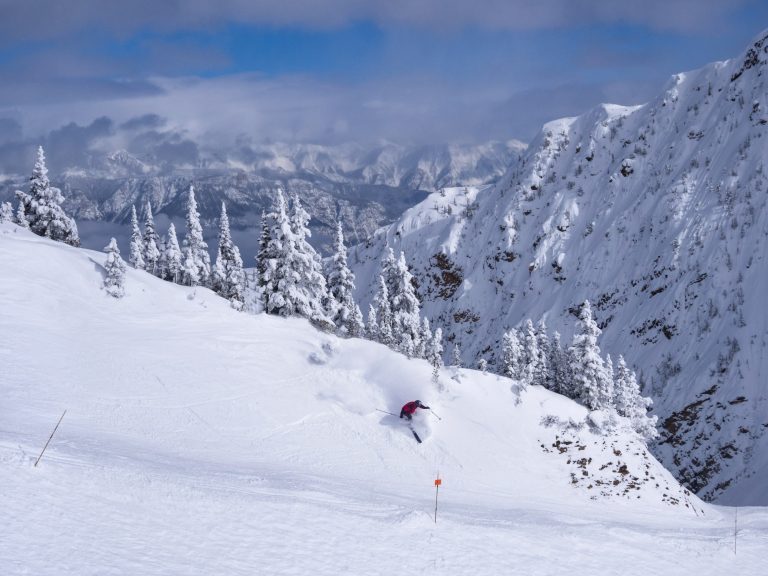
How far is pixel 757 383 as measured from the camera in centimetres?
3912

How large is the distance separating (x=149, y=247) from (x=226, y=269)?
9.98 m

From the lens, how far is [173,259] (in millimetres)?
51312

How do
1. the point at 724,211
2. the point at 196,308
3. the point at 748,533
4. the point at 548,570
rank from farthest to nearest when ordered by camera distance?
the point at 724,211
the point at 196,308
the point at 748,533
the point at 548,570

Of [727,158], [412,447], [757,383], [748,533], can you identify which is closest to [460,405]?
[412,447]

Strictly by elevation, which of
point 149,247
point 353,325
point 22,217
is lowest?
point 353,325

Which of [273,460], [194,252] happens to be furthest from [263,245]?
[273,460]

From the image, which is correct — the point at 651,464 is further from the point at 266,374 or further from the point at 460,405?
the point at 266,374

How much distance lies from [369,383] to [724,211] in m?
48.3

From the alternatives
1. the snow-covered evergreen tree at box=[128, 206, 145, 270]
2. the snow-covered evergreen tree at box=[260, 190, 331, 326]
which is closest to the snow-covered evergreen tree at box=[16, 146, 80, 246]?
the snow-covered evergreen tree at box=[128, 206, 145, 270]

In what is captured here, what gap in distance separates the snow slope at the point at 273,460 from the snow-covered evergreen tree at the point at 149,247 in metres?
25.2

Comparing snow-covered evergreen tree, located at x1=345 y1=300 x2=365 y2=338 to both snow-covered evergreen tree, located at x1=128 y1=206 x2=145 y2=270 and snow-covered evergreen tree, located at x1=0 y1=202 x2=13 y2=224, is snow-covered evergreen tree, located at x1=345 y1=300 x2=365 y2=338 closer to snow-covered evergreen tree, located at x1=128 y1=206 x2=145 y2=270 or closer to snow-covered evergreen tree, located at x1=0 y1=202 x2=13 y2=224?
snow-covered evergreen tree, located at x1=128 y1=206 x2=145 y2=270

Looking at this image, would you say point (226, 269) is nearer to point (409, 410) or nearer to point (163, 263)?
point (163, 263)

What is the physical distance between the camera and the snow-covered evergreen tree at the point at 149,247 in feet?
193

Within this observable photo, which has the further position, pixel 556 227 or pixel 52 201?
pixel 556 227
